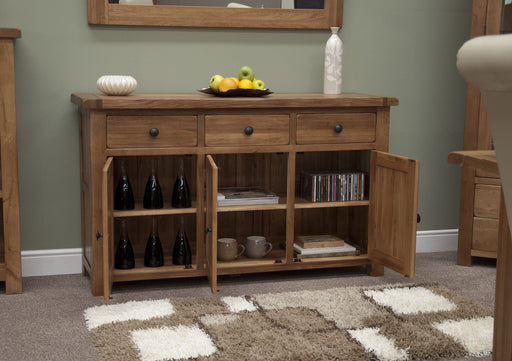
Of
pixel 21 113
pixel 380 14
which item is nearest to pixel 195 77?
pixel 21 113

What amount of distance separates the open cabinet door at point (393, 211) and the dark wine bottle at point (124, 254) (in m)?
1.08

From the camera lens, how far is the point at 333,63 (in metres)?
3.02

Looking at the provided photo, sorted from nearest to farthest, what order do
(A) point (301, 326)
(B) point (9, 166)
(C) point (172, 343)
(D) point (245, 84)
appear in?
1. (C) point (172, 343)
2. (A) point (301, 326)
3. (B) point (9, 166)
4. (D) point (245, 84)

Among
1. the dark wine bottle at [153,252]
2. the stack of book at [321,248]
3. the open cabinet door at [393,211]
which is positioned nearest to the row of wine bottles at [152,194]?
the dark wine bottle at [153,252]

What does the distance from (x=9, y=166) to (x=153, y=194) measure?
58 centimetres

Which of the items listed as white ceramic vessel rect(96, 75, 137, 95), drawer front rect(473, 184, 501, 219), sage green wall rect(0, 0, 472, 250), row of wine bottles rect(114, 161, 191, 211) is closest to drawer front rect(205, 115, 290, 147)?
row of wine bottles rect(114, 161, 191, 211)

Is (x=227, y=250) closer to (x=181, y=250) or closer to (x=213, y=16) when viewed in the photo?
(x=181, y=250)

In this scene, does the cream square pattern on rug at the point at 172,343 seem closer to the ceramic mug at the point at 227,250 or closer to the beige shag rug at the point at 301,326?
the beige shag rug at the point at 301,326

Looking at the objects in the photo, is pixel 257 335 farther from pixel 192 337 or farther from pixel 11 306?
pixel 11 306

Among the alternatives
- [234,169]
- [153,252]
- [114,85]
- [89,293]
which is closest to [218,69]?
[234,169]

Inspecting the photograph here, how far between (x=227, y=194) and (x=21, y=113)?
98 cm

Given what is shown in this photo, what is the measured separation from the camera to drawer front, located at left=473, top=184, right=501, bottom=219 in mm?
3020

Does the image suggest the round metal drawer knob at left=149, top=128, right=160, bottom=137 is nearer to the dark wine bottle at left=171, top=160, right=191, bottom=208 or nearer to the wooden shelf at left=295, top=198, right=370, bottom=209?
the dark wine bottle at left=171, top=160, right=191, bottom=208

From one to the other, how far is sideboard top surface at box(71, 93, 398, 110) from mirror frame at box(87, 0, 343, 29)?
348mm
